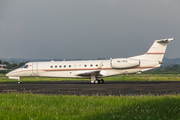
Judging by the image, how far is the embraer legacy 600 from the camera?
31.4 metres

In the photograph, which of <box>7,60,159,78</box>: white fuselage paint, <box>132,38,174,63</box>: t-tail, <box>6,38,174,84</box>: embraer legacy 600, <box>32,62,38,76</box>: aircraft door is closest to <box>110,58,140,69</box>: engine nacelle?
<box>6,38,174,84</box>: embraer legacy 600

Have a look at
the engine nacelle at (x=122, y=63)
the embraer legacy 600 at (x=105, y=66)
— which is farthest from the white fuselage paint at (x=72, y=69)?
the engine nacelle at (x=122, y=63)

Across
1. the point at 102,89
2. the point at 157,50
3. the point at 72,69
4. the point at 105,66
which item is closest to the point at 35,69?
the point at 72,69

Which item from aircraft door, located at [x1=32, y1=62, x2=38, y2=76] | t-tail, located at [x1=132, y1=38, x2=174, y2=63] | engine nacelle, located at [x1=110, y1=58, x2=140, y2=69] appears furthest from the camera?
aircraft door, located at [x1=32, y1=62, x2=38, y2=76]

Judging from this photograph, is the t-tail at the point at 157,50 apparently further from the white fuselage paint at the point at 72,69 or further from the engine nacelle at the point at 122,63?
the engine nacelle at the point at 122,63

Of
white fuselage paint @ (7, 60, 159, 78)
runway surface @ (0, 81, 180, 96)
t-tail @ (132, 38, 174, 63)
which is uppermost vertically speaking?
t-tail @ (132, 38, 174, 63)

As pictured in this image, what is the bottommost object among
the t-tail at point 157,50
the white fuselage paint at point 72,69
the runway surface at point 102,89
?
the runway surface at point 102,89

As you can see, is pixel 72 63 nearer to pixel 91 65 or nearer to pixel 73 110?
pixel 91 65

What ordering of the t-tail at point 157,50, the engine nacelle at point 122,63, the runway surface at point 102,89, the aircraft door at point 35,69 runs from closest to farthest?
the runway surface at point 102,89
the t-tail at point 157,50
the engine nacelle at point 122,63
the aircraft door at point 35,69

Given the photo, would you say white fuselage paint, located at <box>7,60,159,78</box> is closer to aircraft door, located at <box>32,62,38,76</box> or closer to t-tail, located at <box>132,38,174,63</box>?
→ aircraft door, located at <box>32,62,38,76</box>

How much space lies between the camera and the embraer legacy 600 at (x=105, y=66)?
103 ft

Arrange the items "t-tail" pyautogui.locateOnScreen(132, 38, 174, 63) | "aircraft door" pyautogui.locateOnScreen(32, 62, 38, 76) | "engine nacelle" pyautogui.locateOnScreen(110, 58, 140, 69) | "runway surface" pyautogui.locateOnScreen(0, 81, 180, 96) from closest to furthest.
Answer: "runway surface" pyautogui.locateOnScreen(0, 81, 180, 96)
"t-tail" pyautogui.locateOnScreen(132, 38, 174, 63)
"engine nacelle" pyautogui.locateOnScreen(110, 58, 140, 69)
"aircraft door" pyautogui.locateOnScreen(32, 62, 38, 76)

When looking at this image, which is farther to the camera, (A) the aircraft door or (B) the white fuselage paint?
(A) the aircraft door

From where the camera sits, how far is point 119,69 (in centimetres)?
3238
